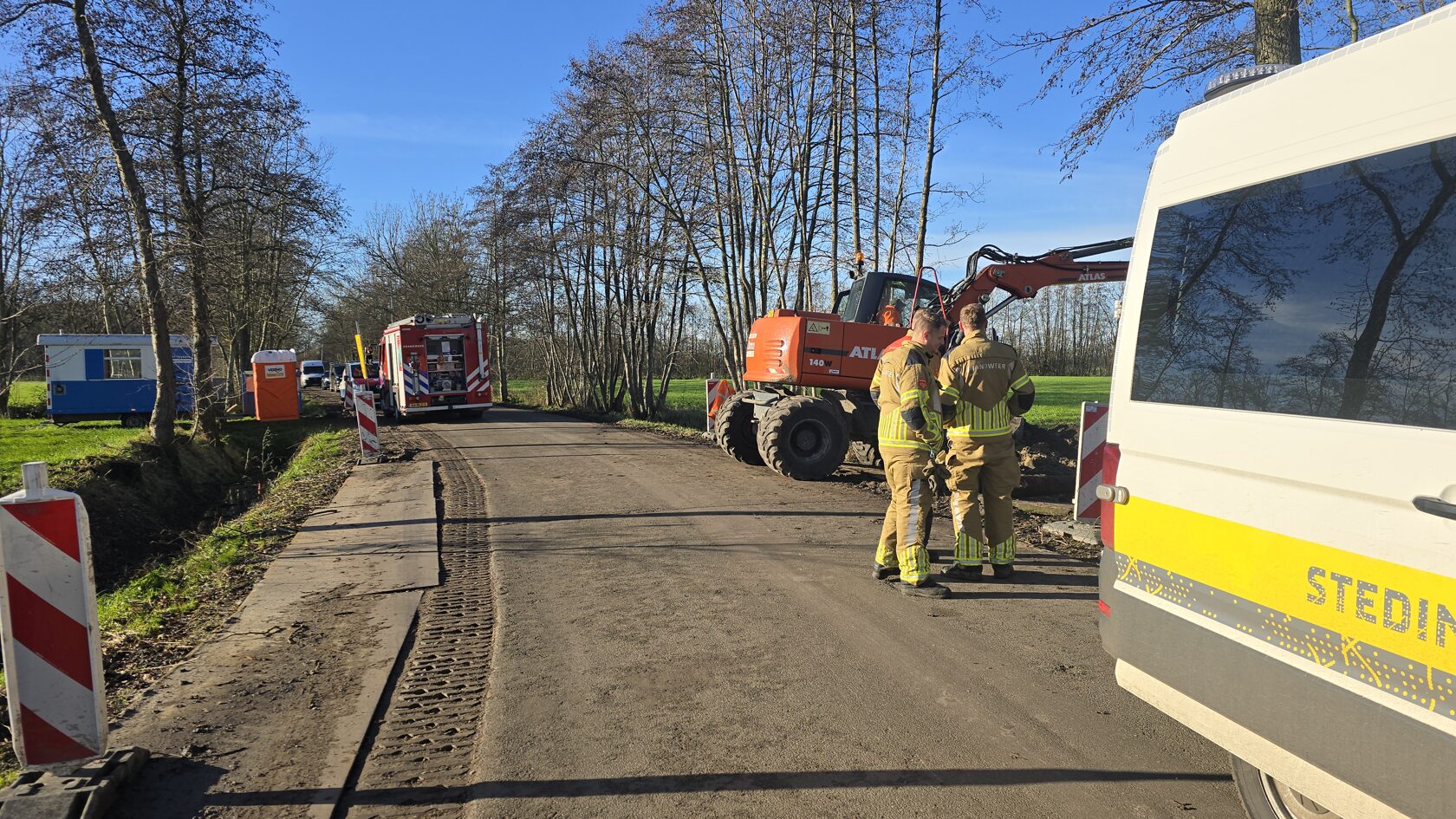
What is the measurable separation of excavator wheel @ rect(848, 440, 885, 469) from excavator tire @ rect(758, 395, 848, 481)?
0.95 meters

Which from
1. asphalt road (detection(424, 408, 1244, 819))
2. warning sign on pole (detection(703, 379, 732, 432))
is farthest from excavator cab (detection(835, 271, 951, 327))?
warning sign on pole (detection(703, 379, 732, 432))

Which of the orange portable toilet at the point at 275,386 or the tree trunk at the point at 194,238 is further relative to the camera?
the orange portable toilet at the point at 275,386

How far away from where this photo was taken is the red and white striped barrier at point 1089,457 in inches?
264

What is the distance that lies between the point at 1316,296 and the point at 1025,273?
9403mm

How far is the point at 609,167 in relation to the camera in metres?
22.7

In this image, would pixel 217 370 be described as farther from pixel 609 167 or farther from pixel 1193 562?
pixel 1193 562

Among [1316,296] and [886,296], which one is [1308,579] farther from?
[886,296]

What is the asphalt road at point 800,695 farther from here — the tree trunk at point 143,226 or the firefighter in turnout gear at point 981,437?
the tree trunk at point 143,226

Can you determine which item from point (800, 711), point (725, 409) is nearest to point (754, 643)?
point (800, 711)

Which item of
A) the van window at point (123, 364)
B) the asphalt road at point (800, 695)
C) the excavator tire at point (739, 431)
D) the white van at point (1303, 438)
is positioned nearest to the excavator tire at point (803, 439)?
the excavator tire at point (739, 431)

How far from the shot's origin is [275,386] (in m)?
26.3

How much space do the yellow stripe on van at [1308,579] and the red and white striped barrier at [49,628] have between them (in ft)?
12.8

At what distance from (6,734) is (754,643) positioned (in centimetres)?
375

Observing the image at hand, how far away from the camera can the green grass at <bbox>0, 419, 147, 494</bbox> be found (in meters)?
12.9
